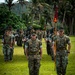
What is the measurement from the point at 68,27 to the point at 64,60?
83398mm

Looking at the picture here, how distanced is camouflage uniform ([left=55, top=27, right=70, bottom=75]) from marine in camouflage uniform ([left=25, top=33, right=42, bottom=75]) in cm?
94

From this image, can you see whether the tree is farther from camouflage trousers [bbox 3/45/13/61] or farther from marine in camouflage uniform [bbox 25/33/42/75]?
marine in camouflage uniform [bbox 25/33/42/75]

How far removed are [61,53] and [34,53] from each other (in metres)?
1.14

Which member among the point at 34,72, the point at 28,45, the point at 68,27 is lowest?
the point at 68,27

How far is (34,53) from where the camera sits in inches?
522

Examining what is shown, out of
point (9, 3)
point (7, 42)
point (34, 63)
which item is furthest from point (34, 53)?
point (9, 3)

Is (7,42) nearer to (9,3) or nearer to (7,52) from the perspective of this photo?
(7,52)

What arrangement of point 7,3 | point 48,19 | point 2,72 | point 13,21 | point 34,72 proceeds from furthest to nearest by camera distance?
point 48,19
point 7,3
point 13,21
point 2,72
point 34,72

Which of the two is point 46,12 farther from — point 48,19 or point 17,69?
point 17,69

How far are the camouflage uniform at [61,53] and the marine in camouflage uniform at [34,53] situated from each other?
0.94m

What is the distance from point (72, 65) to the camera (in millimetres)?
18828

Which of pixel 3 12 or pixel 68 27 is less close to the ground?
pixel 3 12

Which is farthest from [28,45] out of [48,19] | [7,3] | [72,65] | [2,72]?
[48,19]

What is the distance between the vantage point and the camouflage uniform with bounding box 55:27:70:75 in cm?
1376
